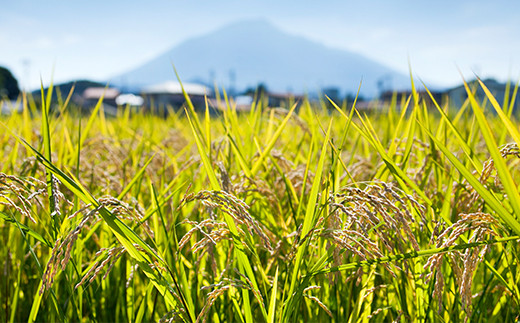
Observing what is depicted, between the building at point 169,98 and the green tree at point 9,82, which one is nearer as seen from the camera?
the building at point 169,98

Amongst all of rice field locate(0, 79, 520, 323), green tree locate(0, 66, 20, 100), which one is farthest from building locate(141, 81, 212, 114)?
green tree locate(0, 66, 20, 100)

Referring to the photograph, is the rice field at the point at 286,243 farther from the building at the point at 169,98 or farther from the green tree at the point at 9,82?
the green tree at the point at 9,82

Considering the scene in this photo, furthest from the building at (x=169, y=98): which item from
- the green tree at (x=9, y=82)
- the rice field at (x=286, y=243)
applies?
the green tree at (x=9, y=82)

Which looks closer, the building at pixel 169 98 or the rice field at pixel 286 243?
the rice field at pixel 286 243

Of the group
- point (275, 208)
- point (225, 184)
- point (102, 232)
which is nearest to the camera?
point (225, 184)

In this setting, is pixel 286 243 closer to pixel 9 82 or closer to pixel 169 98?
pixel 9 82

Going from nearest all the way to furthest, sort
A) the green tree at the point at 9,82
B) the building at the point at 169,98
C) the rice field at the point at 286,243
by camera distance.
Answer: the rice field at the point at 286,243 < the building at the point at 169,98 < the green tree at the point at 9,82

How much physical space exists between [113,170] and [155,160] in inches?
11.7

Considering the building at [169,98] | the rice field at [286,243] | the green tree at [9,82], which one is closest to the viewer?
the rice field at [286,243]

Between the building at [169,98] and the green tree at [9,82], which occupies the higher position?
the green tree at [9,82]

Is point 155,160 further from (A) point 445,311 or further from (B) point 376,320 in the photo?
(A) point 445,311

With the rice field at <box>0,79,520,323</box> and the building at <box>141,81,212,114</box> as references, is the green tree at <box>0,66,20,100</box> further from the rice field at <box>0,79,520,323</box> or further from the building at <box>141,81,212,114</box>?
the rice field at <box>0,79,520,323</box>

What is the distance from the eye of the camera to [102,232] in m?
1.53

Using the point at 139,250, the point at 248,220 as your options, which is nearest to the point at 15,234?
the point at 139,250
